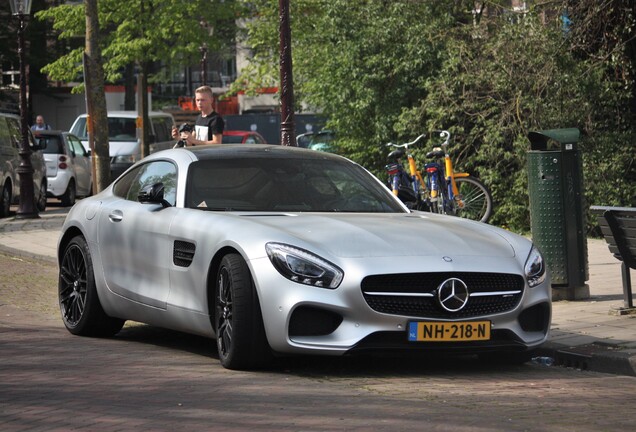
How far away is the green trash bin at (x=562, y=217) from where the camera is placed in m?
11.6

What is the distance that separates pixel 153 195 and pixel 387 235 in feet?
5.97

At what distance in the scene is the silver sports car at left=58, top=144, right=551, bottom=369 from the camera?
25.8ft

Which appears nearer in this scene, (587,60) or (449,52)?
(587,60)

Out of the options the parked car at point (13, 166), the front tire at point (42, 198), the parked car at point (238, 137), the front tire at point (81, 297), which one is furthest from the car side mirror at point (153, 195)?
the parked car at point (238, 137)

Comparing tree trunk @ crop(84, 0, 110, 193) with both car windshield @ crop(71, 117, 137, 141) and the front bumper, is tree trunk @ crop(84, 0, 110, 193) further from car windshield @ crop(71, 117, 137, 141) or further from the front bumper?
car windshield @ crop(71, 117, 137, 141)

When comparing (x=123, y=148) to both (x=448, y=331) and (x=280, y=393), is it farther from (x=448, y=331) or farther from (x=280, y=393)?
(x=280, y=393)

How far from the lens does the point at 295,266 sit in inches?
310

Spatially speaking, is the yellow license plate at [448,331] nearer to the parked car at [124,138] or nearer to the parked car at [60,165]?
the parked car at [60,165]

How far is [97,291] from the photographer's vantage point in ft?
32.4

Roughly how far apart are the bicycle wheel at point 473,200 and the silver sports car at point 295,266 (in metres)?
9.24

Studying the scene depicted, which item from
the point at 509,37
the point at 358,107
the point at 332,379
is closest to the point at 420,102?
the point at 358,107

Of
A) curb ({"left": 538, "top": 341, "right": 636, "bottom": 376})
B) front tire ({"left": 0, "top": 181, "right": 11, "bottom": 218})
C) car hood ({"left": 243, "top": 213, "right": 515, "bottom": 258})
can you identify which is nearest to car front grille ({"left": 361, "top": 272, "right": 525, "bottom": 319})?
car hood ({"left": 243, "top": 213, "right": 515, "bottom": 258})

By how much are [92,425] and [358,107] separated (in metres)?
15.4

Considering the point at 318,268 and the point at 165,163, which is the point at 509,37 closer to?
the point at 165,163
